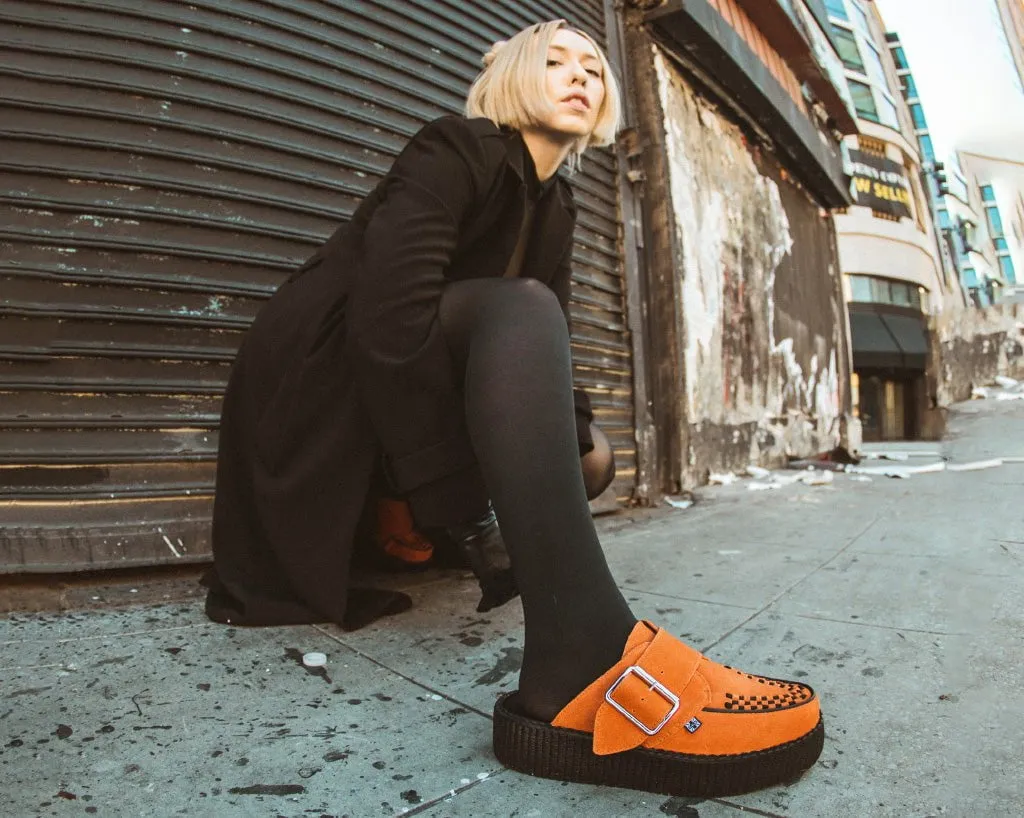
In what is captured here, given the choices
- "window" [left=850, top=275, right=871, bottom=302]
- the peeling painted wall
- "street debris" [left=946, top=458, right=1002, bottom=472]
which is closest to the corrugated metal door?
the peeling painted wall

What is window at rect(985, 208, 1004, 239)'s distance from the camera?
41.8m

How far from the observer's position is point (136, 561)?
1.90 m

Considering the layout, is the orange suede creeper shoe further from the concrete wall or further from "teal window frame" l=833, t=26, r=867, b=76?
"teal window frame" l=833, t=26, r=867, b=76

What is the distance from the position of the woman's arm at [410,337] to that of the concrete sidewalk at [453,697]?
1.40 feet

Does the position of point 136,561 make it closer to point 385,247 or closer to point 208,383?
point 208,383

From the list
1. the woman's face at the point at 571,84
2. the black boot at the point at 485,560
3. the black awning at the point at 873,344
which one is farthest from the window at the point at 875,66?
the black boot at the point at 485,560

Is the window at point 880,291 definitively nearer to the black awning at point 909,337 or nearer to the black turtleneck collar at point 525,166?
the black awning at point 909,337

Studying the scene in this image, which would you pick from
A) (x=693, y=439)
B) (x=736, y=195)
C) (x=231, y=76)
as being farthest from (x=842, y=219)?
(x=231, y=76)

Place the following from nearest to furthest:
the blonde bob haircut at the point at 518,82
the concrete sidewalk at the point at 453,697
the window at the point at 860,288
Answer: the concrete sidewalk at the point at 453,697 → the blonde bob haircut at the point at 518,82 → the window at the point at 860,288

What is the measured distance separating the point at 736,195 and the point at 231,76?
4.17 meters

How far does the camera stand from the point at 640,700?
86 centimetres

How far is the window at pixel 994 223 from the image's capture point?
41.8m

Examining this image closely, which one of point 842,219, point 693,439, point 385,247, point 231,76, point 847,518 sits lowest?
point 847,518

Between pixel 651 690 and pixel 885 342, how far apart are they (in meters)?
23.6
